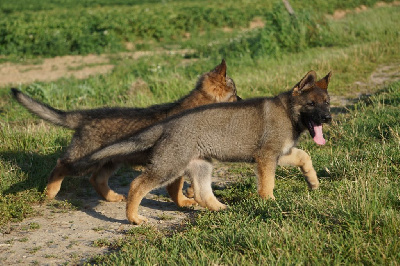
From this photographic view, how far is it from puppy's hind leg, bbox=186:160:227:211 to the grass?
233 millimetres

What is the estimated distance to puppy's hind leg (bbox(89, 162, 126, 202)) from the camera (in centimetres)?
699

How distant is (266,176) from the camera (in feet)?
19.9

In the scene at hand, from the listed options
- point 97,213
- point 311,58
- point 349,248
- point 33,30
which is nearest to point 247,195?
point 97,213

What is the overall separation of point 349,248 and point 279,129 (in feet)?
7.43

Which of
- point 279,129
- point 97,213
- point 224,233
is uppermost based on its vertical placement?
point 279,129

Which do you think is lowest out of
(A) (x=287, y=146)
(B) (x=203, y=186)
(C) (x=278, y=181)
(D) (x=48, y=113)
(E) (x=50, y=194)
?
(E) (x=50, y=194)

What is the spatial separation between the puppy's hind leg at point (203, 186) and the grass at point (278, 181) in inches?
9.2

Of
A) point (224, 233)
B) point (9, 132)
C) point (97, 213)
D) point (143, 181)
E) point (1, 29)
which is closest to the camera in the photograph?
point (224, 233)

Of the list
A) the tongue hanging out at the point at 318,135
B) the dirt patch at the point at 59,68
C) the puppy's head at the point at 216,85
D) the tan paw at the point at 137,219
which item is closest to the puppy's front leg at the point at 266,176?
the tongue hanging out at the point at 318,135

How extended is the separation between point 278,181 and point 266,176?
0.90 metres

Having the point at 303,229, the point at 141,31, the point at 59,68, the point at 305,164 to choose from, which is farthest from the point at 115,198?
the point at 141,31

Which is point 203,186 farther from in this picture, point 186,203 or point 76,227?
point 76,227

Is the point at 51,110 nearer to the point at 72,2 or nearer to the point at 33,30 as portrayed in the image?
the point at 33,30

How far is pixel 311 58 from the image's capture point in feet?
48.4
